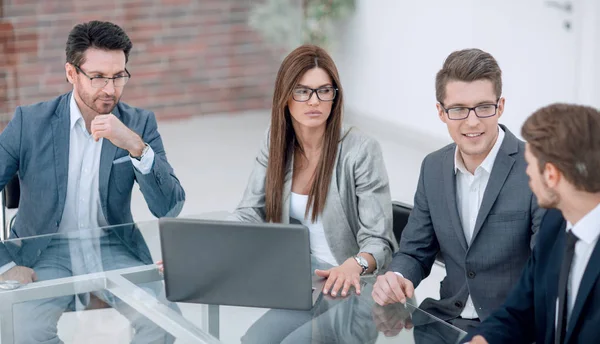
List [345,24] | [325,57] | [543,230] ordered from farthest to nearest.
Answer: [345,24], [325,57], [543,230]

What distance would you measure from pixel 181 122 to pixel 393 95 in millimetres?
1507

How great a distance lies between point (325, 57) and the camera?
281 cm

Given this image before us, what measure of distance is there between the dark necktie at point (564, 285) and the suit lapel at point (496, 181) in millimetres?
479

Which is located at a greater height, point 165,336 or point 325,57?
point 325,57

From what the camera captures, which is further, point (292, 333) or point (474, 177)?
point (474, 177)

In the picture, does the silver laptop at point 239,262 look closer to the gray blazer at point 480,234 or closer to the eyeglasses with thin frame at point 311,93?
the gray blazer at point 480,234

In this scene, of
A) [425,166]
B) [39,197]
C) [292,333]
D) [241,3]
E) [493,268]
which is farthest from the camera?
[241,3]

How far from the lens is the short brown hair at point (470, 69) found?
2.43 meters

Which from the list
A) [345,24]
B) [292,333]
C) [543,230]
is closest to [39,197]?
[292,333]

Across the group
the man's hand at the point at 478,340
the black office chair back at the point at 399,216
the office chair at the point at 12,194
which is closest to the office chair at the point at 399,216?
the black office chair back at the point at 399,216

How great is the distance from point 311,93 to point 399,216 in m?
0.48

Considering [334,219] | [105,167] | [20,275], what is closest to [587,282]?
[334,219]

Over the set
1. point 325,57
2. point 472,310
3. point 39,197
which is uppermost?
point 325,57

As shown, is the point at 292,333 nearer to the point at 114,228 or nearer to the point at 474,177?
the point at 474,177
